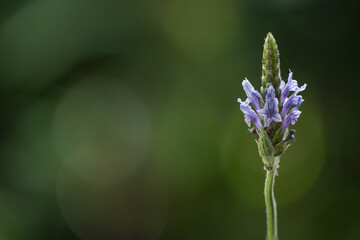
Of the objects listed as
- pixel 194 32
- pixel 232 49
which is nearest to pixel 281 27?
pixel 232 49

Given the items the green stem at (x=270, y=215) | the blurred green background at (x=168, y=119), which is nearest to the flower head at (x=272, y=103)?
the green stem at (x=270, y=215)

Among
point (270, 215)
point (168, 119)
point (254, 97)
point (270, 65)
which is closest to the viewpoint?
point (270, 215)

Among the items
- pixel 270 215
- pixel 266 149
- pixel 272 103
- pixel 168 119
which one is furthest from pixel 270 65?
pixel 168 119

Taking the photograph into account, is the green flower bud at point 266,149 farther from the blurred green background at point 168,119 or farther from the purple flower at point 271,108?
the blurred green background at point 168,119

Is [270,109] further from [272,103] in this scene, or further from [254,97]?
[254,97]

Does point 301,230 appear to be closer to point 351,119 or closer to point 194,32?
point 351,119

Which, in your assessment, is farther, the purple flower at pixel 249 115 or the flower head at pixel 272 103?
the purple flower at pixel 249 115

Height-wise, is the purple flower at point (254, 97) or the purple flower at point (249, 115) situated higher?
the purple flower at point (254, 97)

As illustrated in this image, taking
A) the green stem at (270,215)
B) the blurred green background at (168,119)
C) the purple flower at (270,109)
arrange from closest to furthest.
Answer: the green stem at (270,215) → the purple flower at (270,109) → the blurred green background at (168,119)
